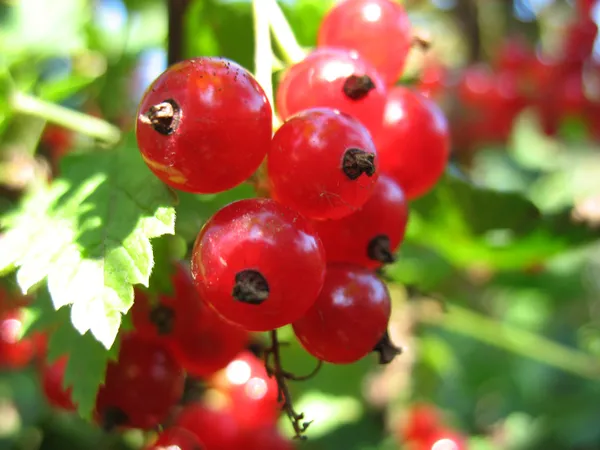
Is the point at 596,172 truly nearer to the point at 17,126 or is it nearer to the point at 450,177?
the point at 450,177

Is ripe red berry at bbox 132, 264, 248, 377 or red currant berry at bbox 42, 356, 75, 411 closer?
ripe red berry at bbox 132, 264, 248, 377

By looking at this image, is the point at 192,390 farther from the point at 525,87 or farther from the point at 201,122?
the point at 525,87

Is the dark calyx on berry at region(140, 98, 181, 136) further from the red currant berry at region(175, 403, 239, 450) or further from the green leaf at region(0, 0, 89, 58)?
the green leaf at region(0, 0, 89, 58)

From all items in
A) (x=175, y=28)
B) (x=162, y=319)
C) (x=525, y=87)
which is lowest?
(x=525, y=87)

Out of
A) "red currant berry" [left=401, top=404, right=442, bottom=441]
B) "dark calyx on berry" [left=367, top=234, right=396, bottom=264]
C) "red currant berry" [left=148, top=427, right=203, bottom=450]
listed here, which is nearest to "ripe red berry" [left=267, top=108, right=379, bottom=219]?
"dark calyx on berry" [left=367, top=234, right=396, bottom=264]

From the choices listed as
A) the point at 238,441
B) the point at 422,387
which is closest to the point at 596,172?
the point at 422,387

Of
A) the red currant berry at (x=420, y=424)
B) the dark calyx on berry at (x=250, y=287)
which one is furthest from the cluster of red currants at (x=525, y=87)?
the dark calyx on berry at (x=250, y=287)

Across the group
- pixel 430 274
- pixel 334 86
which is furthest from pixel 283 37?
pixel 430 274
